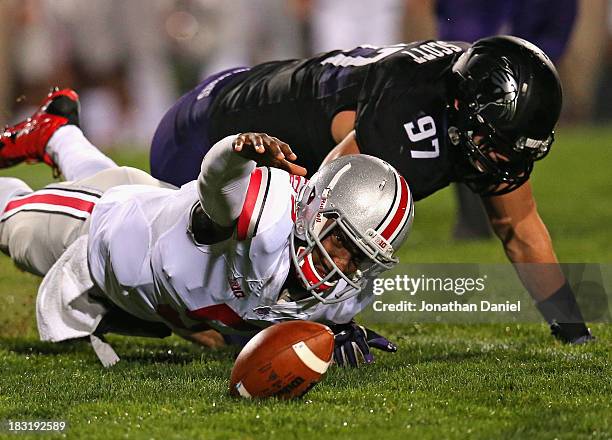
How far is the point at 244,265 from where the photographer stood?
12.5 ft

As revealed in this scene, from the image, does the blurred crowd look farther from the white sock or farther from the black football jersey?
the black football jersey

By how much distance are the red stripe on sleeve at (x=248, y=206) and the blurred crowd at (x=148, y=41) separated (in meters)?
7.96

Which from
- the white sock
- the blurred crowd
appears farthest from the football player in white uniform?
the blurred crowd

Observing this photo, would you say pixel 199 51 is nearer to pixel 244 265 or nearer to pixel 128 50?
pixel 128 50

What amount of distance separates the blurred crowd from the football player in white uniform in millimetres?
6987

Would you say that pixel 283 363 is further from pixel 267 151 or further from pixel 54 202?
pixel 54 202

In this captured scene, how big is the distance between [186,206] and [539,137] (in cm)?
128

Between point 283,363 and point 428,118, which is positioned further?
point 428,118

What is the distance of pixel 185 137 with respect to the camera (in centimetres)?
523

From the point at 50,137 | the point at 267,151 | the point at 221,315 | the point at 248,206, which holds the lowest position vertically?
the point at 221,315

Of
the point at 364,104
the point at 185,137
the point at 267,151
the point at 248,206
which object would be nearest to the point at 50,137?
the point at 185,137

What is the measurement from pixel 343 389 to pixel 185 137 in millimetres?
1773

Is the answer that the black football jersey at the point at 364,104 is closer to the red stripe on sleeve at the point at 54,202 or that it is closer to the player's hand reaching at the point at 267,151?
the red stripe on sleeve at the point at 54,202

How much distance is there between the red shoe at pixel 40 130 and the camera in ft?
17.6
